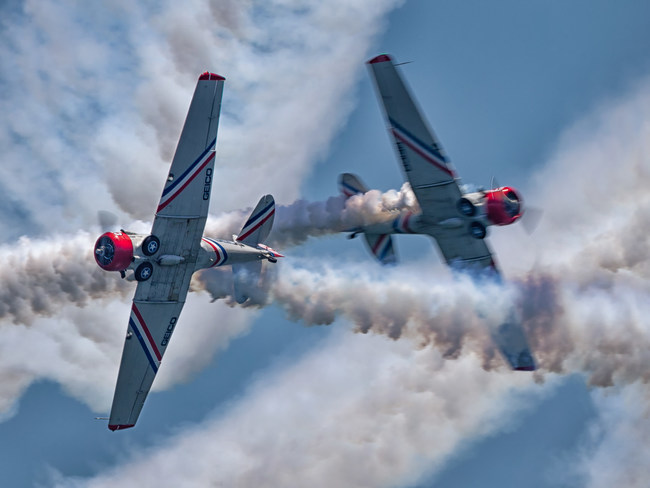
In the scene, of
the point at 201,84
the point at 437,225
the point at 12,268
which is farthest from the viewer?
the point at 12,268

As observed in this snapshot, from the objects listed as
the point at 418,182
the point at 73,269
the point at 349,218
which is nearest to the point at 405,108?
the point at 418,182

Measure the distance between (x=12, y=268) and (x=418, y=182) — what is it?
51.3 ft

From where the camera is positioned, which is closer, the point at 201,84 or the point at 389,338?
the point at 201,84

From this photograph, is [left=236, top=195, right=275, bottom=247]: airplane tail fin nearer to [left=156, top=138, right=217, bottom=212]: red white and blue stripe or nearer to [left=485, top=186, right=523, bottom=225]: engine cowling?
[left=156, top=138, right=217, bottom=212]: red white and blue stripe

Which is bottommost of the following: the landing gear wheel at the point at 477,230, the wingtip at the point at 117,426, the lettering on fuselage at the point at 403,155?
the wingtip at the point at 117,426

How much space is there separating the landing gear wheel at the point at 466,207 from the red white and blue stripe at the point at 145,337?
463 inches

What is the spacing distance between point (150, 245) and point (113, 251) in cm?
140

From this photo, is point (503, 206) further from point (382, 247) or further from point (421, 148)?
point (382, 247)

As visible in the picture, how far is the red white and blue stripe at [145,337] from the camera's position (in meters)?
44.7

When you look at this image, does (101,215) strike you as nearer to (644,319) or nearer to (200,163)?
(200,163)

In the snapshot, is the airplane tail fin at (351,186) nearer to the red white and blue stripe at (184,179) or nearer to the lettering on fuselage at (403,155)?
the lettering on fuselage at (403,155)

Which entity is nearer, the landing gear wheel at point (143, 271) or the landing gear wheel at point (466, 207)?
the landing gear wheel at point (143, 271)

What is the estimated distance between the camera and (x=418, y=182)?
4378 centimetres

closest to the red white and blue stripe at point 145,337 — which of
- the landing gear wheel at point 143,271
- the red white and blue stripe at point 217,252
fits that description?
the landing gear wheel at point 143,271
